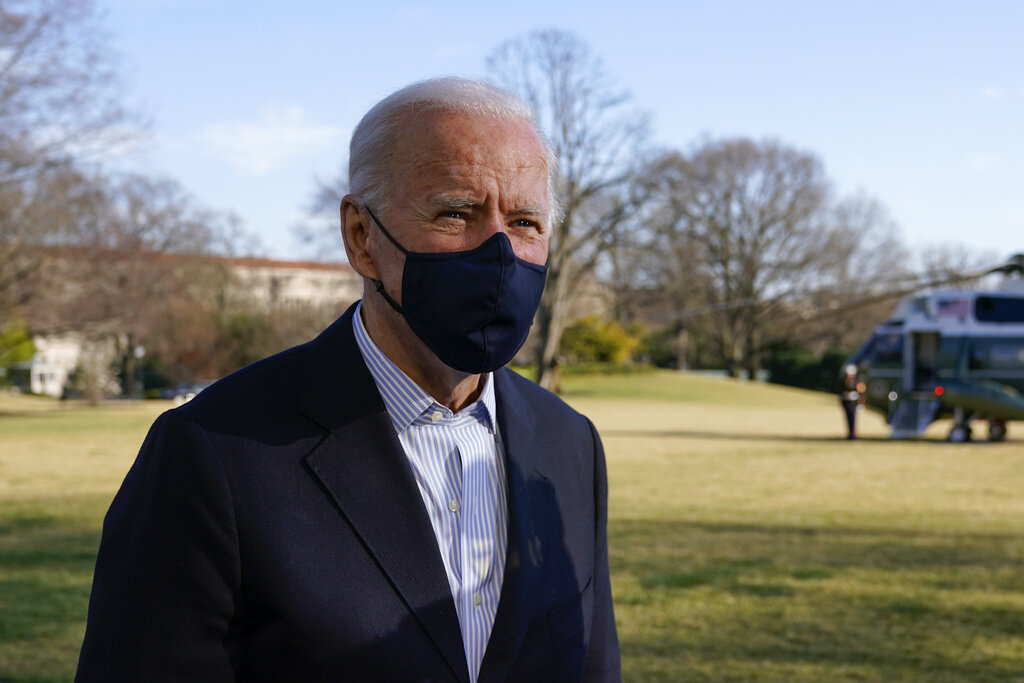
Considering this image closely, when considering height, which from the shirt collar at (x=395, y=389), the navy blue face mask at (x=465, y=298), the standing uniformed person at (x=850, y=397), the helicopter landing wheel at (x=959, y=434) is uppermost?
the navy blue face mask at (x=465, y=298)

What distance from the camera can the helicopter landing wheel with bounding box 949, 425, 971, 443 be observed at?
2494cm

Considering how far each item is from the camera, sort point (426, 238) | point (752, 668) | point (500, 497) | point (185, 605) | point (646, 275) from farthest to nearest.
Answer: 1. point (646, 275)
2. point (752, 668)
3. point (500, 497)
4. point (426, 238)
5. point (185, 605)

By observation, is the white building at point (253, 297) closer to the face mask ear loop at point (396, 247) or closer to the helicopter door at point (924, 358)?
the helicopter door at point (924, 358)

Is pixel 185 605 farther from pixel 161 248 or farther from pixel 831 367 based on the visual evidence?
pixel 831 367

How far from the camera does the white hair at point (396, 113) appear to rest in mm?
1892

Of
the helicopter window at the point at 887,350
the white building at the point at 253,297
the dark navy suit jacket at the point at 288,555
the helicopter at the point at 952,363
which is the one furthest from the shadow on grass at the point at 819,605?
the white building at the point at 253,297

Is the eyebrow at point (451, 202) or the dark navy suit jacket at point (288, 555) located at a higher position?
the eyebrow at point (451, 202)

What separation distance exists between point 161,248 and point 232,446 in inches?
2071

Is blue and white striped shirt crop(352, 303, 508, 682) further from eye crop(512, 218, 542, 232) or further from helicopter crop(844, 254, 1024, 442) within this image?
helicopter crop(844, 254, 1024, 442)

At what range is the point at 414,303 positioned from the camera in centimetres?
193

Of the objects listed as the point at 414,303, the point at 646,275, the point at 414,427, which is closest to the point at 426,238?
the point at 414,303

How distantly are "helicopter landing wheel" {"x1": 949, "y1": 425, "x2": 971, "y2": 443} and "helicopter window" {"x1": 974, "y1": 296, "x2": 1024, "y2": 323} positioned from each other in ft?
9.04

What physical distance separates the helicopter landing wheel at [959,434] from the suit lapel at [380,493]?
25.5m

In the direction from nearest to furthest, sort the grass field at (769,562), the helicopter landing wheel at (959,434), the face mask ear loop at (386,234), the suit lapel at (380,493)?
the suit lapel at (380,493) < the face mask ear loop at (386,234) < the grass field at (769,562) < the helicopter landing wheel at (959,434)
